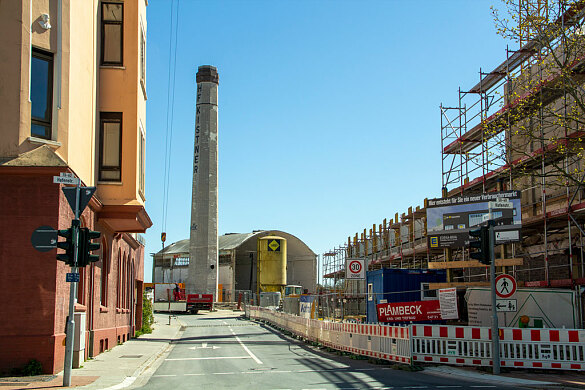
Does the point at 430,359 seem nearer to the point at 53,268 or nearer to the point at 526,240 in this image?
the point at 53,268

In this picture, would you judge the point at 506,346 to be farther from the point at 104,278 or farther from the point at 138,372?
the point at 104,278

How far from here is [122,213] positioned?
1977cm

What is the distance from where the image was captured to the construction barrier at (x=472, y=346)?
603 inches

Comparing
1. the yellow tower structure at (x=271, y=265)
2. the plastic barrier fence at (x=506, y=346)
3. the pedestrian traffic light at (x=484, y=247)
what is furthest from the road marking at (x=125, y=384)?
the yellow tower structure at (x=271, y=265)

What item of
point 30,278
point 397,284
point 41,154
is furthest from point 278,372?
point 397,284

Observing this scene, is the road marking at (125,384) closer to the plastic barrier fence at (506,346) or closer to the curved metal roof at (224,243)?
the plastic barrier fence at (506,346)

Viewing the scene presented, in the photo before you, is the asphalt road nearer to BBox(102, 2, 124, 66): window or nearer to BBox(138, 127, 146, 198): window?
BBox(138, 127, 146, 198): window

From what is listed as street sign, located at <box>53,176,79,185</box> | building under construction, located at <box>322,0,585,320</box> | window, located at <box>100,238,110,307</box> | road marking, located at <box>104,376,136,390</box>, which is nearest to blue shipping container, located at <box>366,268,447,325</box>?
building under construction, located at <box>322,0,585,320</box>

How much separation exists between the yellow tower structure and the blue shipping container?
4364cm

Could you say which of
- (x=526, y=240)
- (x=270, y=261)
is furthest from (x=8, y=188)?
(x=270, y=261)

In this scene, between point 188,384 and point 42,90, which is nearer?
point 188,384

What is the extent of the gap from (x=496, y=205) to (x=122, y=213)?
11.3m

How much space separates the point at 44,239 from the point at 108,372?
4839 mm

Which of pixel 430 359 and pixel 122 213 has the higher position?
pixel 122 213
